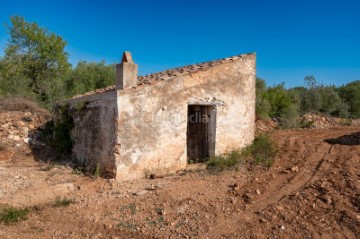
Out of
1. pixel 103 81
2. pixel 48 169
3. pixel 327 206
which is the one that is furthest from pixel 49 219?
pixel 103 81

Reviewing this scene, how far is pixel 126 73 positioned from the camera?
24.3 feet

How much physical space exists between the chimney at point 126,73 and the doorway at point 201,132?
2.52 metres

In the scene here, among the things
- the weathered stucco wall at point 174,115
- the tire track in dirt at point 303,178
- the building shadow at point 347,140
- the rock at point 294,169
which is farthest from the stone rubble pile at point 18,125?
the building shadow at point 347,140

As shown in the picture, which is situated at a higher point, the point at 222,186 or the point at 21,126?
the point at 21,126

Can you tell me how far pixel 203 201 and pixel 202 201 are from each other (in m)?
0.02

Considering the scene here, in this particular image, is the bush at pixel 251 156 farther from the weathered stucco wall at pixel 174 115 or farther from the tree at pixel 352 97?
the tree at pixel 352 97

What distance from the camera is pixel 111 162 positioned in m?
7.52

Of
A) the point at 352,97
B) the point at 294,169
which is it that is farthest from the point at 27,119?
the point at 352,97

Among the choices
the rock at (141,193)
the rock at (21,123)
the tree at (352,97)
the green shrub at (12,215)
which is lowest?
the green shrub at (12,215)

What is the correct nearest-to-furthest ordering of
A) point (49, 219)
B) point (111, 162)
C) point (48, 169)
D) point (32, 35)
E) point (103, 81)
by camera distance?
point (49, 219) < point (111, 162) < point (48, 169) < point (103, 81) < point (32, 35)

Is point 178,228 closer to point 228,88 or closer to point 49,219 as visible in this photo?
point 49,219

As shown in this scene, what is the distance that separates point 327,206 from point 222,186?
225cm

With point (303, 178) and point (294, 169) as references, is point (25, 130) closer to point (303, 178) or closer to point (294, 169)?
point (294, 169)

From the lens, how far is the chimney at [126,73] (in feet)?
24.1
